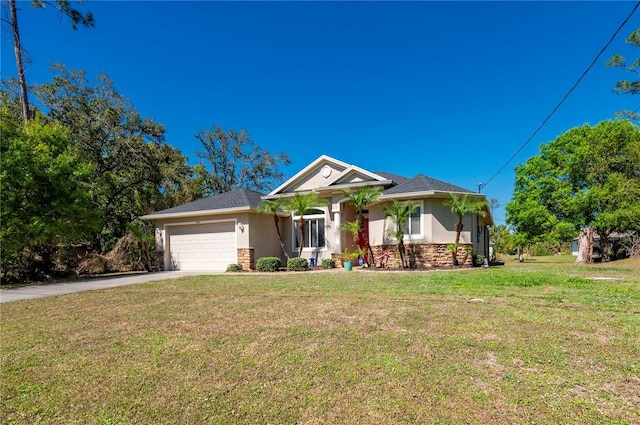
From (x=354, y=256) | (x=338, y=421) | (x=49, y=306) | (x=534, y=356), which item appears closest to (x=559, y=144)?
(x=354, y=256)

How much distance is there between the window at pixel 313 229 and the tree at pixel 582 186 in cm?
1472

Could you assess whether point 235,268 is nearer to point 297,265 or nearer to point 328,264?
point 297,265

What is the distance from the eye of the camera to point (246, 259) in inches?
591

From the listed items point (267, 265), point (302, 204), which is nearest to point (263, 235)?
point (267, 265)

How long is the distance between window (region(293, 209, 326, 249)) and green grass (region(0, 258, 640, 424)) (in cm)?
987

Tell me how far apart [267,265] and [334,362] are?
1105 centimetres

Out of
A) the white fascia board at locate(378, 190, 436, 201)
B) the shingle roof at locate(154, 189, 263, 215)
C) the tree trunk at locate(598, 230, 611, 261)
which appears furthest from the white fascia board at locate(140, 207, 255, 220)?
the tree trunk at locate(598, 230, 611, 261)

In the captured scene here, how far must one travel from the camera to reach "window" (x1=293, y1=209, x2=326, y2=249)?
16375 mm

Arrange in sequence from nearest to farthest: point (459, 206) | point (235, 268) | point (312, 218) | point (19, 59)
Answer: point (459, 206), point (235, 268), point (19, 59), point (312, 218)

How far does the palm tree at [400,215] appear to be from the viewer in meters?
13.0

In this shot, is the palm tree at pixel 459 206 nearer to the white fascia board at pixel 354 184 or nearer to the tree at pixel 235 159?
the white fascia board at pixel 354 184

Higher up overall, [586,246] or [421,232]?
[421,232]

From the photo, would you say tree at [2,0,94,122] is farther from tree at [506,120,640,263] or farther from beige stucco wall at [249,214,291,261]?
tree at [506,120,640,263]

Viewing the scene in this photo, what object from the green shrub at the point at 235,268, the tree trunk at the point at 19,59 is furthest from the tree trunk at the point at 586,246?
the tree trunk at the point at 19,59
